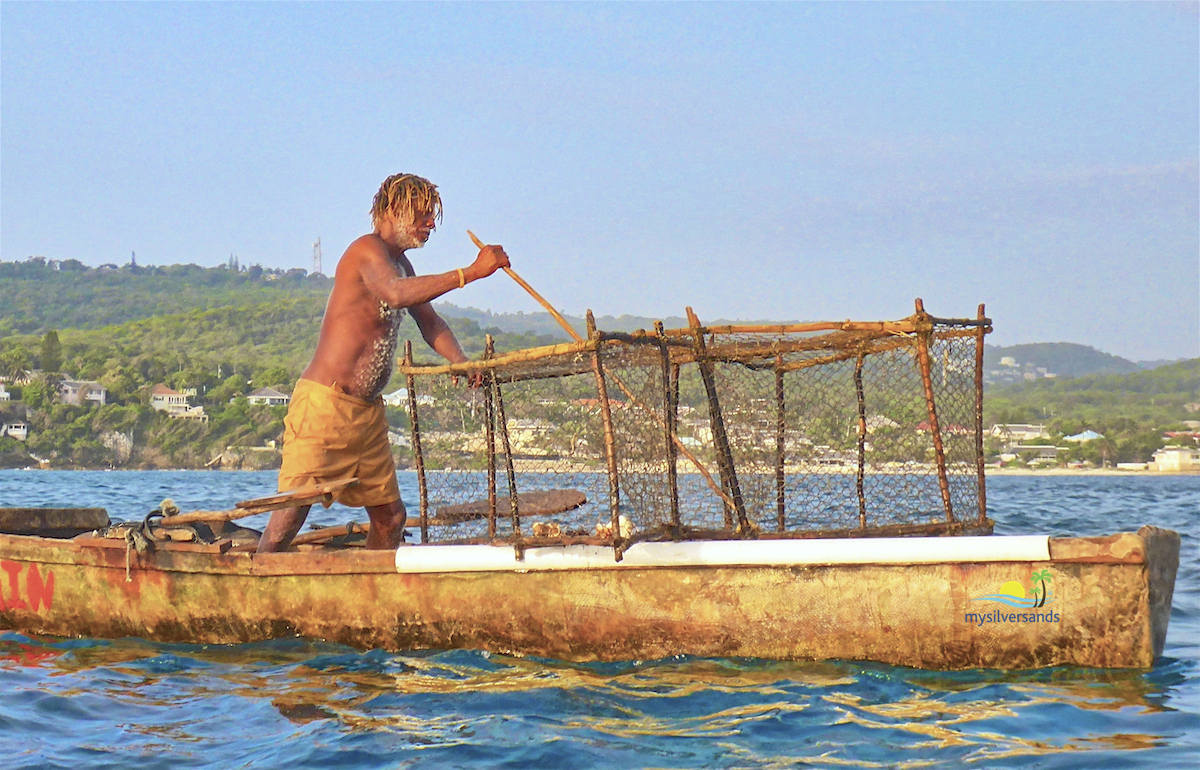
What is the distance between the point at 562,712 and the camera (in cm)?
513

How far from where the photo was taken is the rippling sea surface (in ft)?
15.1

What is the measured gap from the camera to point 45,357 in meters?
98.0

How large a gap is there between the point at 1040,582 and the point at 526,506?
3023 mm

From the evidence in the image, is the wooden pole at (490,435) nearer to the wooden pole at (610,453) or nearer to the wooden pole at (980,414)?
the wooden pole at (610,453)

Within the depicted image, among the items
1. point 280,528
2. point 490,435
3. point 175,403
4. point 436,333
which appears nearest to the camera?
point 280,528

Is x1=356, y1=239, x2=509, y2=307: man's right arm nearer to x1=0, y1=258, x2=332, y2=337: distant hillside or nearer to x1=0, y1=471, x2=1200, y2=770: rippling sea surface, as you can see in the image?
x1=0, y1=471, x2=1200, y2=770: rippling sea surface

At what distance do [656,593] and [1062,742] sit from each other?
78.2 inches

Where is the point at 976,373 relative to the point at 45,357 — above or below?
below

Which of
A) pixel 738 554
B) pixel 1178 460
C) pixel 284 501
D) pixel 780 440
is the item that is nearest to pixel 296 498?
pixel 284 501

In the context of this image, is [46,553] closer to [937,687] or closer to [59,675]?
[59,675]

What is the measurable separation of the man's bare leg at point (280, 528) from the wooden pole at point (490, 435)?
111cm

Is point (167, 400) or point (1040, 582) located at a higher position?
point (167, 400)

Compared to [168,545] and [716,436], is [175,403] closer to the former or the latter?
[168,545]

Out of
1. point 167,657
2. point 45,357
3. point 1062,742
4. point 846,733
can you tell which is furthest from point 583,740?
point 45,357
